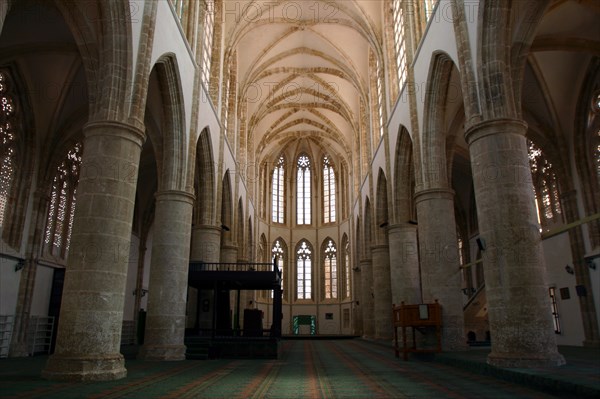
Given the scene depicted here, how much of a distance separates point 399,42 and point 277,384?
612 inches

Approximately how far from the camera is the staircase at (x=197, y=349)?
533 inches

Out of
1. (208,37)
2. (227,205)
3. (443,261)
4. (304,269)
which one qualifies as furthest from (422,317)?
(304,269)

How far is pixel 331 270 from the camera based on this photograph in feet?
132

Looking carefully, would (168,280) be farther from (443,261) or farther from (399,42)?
(399,42)

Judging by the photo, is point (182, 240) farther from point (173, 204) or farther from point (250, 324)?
point (250, 324)

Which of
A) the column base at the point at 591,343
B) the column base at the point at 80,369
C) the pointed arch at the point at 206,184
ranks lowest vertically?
the column base at the point at 80,369

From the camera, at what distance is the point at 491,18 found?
10.2 metres

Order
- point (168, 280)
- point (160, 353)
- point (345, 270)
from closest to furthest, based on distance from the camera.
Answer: point (160, 353), point (168, 280), point (345, 270)

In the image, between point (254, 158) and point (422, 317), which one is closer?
point (422, 317)

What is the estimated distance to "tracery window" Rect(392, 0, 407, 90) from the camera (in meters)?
18.7

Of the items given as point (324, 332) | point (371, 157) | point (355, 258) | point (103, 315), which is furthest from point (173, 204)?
point (324, 332)

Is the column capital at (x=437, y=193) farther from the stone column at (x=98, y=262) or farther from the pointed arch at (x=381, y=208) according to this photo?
the pointed arch at (x=381, y=208)

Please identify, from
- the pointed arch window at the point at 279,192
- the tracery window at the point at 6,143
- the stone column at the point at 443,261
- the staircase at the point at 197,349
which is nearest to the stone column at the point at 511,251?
the stone column at the point at 443,261

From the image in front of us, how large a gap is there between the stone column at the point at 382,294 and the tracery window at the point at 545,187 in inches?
276
